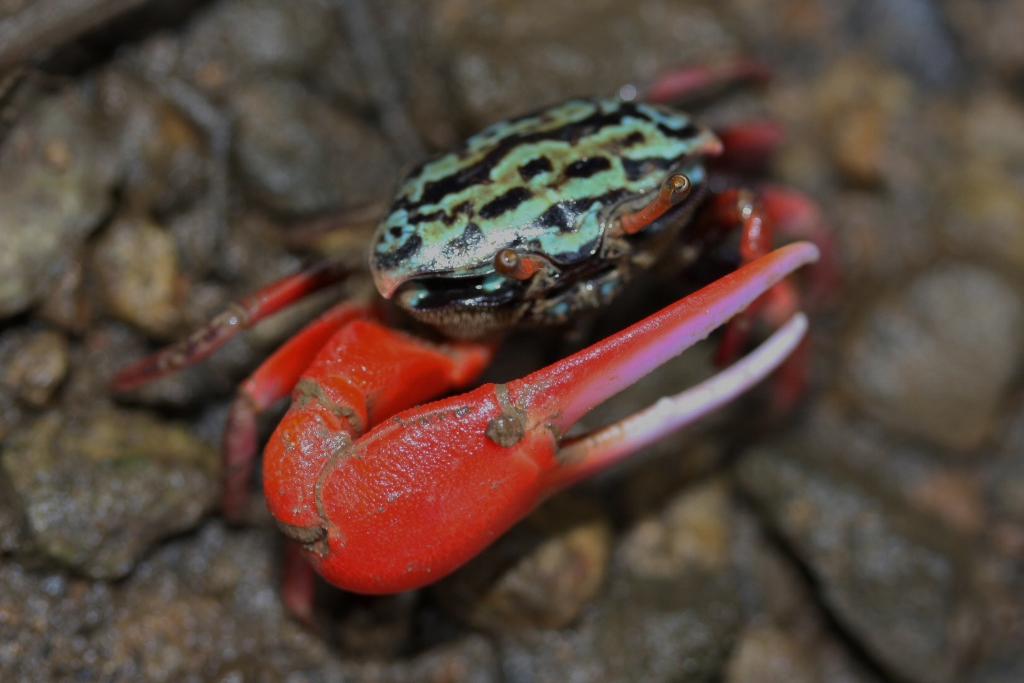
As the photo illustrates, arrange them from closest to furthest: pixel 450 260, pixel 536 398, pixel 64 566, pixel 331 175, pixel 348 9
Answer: pixel 536 398
pixel 450 260
pixel 64 566
pixel 331 175
pixel 348 9

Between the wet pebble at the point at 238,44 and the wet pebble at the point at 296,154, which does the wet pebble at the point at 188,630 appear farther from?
the wet pebble at the point at 238,44

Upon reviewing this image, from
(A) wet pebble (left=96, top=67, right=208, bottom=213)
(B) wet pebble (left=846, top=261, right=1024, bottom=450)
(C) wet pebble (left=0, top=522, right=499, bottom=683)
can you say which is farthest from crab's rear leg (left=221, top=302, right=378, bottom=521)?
(B) wet pebble (left=846, top=261, right=1024, bottom=450)

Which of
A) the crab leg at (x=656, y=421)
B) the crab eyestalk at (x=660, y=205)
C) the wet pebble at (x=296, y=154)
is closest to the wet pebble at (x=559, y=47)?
the wet pebble at (x=296, y=154)

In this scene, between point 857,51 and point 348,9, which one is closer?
point 348,9

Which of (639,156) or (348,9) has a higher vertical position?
(348,9)

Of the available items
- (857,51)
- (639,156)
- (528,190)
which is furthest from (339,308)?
(857,51)

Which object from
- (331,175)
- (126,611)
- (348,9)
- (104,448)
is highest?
(348,9)

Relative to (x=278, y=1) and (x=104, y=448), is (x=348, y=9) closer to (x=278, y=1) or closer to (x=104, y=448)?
(x=278, y=1)

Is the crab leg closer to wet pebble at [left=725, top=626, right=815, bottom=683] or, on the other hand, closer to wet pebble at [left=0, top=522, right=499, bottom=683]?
wet pebble at [left=0, top=522, right=499, bottom=683]
